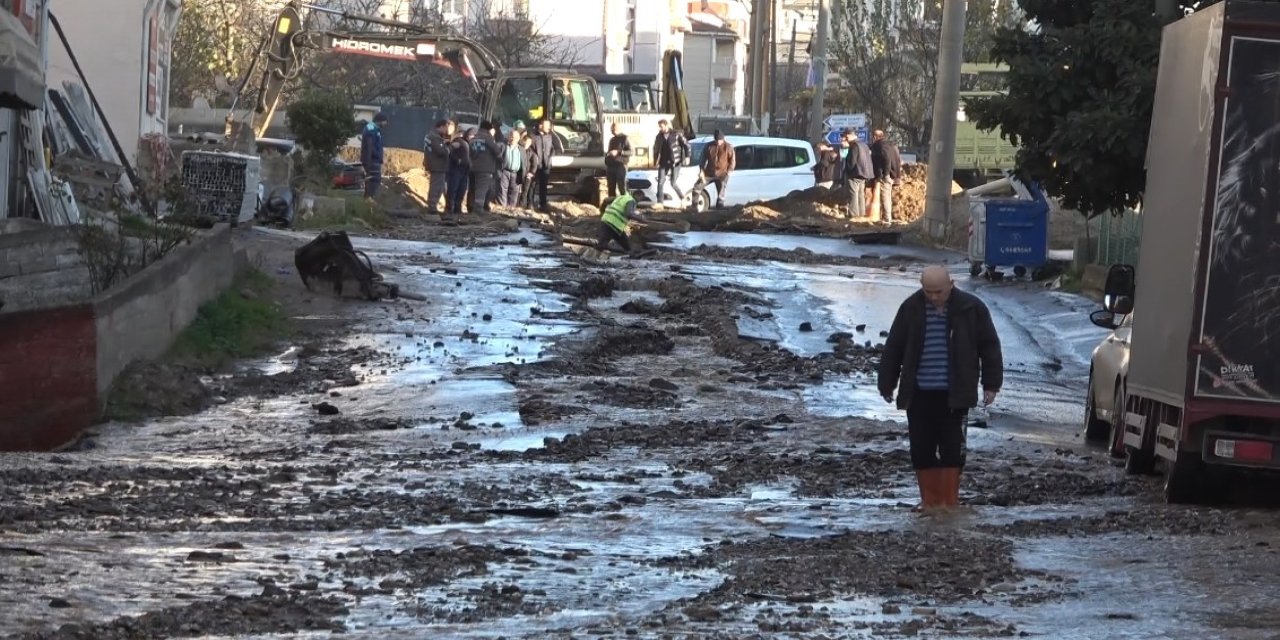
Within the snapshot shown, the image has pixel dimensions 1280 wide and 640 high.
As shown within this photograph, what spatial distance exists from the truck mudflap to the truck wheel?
278 mm

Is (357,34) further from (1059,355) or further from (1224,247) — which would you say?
(1224,247)

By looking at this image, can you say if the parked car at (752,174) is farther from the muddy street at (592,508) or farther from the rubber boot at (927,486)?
the rubber boot at (927,486)

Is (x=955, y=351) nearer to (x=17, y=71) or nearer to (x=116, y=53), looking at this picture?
(x=17, y=71)

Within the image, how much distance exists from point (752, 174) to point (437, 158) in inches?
496

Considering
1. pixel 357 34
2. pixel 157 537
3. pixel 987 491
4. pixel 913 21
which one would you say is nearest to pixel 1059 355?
pixel 987 491

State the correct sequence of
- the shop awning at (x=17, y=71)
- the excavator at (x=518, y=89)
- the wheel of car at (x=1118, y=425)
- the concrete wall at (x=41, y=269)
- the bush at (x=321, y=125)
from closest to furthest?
the wheel of car at (x=1118, y=425), the shop awning at (x=17, y=71), the concrete wall at (x=41, y=269), the bush at (x=321, y=125), the excavator at (x=518, y=89)

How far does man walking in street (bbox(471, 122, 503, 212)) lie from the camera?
36.6 m

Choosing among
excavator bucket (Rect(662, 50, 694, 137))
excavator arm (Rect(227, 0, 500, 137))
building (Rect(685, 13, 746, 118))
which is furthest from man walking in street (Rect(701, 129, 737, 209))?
building (Rect(685, 13, 746, 118))

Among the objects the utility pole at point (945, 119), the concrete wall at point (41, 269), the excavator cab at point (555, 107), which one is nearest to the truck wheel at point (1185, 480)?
the concrete wall at point (41, 269)

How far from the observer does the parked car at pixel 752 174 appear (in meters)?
45.1

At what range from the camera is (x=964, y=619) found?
25.3ft

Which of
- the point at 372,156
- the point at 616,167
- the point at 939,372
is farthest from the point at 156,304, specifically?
the point at 616,167

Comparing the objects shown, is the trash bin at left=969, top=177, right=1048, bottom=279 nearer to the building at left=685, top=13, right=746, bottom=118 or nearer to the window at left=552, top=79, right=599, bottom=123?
the window at left=552, top=79, right=599, bottom=123

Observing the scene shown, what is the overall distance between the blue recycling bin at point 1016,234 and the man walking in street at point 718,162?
15.5m
